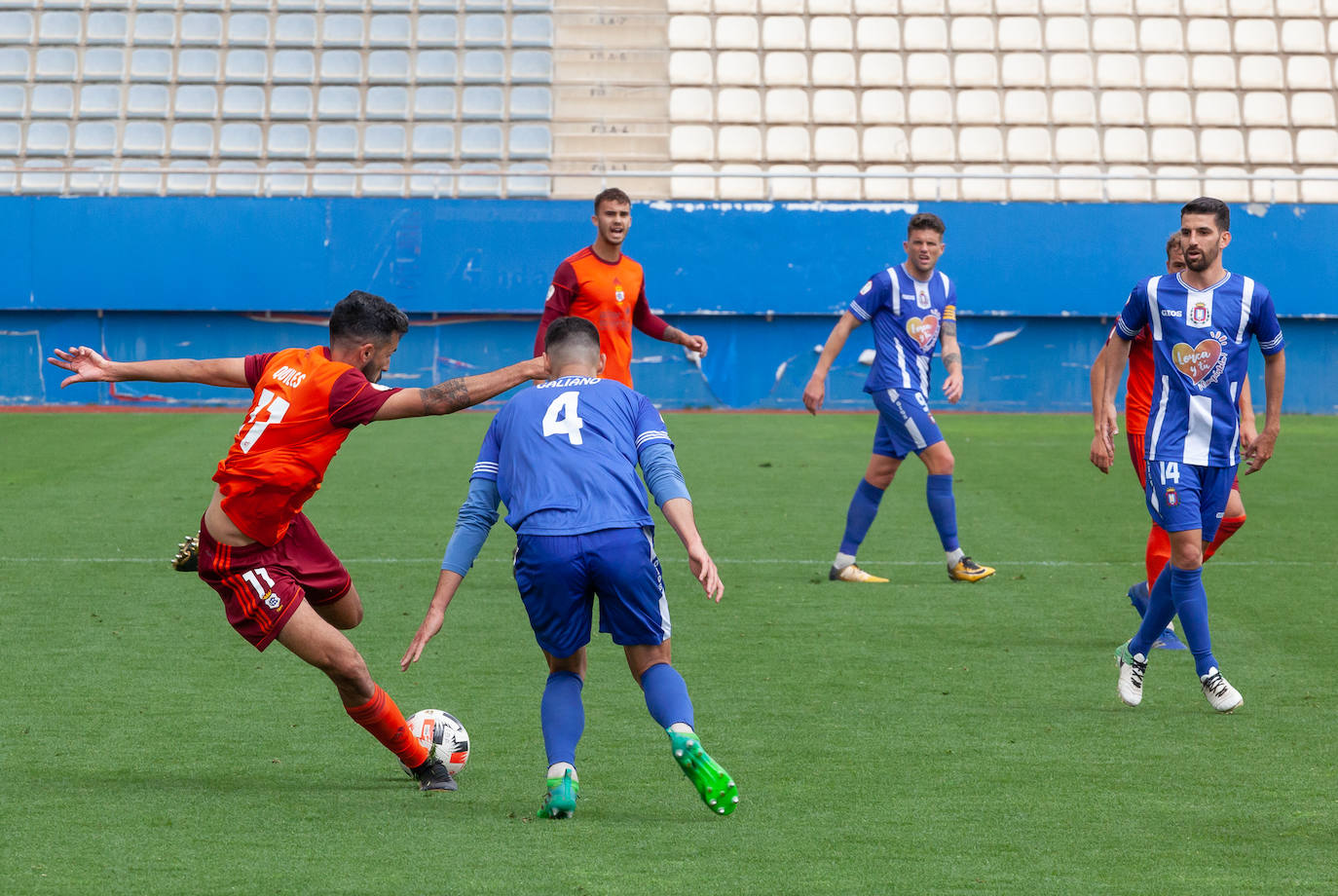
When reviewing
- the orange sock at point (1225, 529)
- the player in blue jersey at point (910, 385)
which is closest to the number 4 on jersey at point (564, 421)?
the orange sock at point (1225, 529)

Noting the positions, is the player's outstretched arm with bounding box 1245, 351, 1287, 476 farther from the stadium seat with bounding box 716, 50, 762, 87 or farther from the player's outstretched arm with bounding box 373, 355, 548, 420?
the stadium seat with bounding box 716, 50, 762, 87

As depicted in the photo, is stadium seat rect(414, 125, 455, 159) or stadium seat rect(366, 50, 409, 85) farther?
stadium seat rect(366, 50, 409, 85)

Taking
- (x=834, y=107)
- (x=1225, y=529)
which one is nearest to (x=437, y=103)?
(x=834, y=107)

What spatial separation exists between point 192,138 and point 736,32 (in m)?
8.34

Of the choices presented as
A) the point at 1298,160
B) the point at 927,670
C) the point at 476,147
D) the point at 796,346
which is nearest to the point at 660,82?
the point at 476,147

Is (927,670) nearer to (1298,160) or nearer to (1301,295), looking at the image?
(1301,295)

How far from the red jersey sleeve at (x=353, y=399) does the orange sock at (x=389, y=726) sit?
2.63 ft

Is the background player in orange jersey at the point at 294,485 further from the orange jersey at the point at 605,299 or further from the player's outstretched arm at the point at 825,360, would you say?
the player's outstretched arm at the point at 825,360

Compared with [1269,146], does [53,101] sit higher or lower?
higher

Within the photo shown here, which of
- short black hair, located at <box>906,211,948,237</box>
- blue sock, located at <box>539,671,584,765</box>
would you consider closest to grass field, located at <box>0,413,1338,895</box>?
blue sock, located at <box>539,671,584,765</box>

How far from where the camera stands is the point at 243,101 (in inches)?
891

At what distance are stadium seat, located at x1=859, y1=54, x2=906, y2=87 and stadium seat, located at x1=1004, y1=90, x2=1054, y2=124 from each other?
167cm

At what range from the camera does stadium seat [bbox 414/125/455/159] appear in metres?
21.9

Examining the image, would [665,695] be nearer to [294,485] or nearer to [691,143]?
[294,485]
